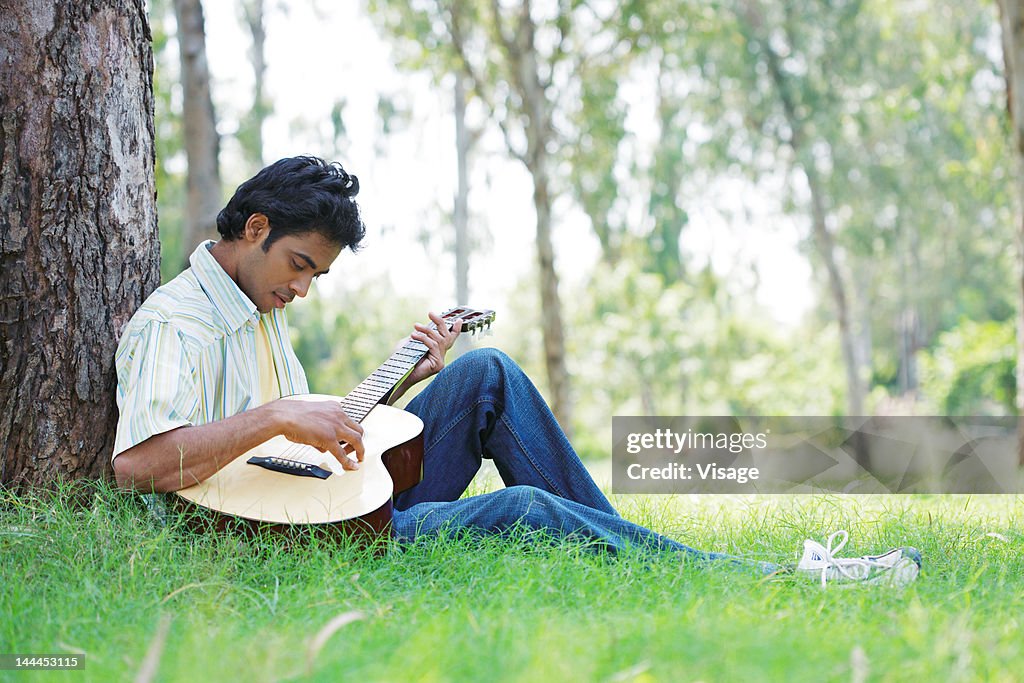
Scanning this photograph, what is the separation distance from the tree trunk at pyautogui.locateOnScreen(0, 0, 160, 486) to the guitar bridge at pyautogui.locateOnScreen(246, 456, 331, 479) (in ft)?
1.64

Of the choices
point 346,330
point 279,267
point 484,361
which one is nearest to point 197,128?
point 279,267

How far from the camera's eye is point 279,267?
248cm

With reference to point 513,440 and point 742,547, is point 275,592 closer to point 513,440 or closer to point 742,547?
point 513,440

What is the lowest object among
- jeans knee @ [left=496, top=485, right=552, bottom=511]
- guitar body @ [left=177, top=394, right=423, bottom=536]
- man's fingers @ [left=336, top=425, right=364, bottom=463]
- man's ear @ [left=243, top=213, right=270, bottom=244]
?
jeans knee @ [left=496, top=485, right=552, bottom=511]

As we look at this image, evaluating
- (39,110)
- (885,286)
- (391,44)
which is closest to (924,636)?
(39,110)

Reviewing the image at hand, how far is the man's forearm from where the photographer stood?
207cm

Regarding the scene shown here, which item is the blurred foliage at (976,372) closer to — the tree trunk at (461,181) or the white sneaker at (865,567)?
the tree trunk at (461,181)

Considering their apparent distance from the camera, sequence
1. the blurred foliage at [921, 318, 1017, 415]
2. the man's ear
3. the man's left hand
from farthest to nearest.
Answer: the blurred foliage at [921, 318, 1017, 415]
the man's left hand
the man's ear

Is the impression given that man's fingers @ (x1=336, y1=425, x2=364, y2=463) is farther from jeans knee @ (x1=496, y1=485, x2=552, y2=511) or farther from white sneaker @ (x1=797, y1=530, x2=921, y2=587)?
white sneaker @ (x1=797, y1=530, x2=921, y2=587)

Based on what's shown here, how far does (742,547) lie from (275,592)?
1294 millimetres

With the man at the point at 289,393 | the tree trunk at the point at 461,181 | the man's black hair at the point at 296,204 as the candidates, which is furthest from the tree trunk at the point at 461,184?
the man's black hair at the point at 296,204

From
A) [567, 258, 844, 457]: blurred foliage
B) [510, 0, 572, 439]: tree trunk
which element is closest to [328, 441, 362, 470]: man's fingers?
[510, 0, 572, 439]: tree trunk

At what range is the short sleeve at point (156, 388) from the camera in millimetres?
2064

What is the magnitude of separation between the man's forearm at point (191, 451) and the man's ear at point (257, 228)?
54 centimetres
